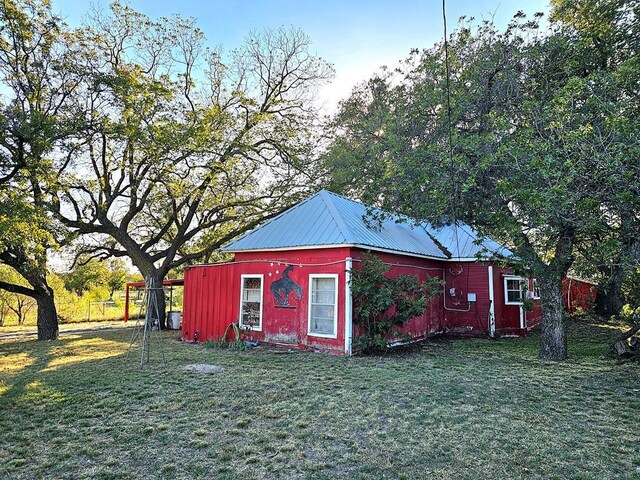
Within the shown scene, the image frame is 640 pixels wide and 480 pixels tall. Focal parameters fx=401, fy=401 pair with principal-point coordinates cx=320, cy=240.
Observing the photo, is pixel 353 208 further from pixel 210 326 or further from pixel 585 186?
pixel 585 186

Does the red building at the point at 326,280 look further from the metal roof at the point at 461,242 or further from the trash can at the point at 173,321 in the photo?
the trash can at the point at 173,321

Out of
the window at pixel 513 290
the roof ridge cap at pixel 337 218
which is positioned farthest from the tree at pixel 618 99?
the roof ridge cap at pixel 337 218

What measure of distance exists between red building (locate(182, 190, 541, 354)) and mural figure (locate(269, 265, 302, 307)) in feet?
0.09

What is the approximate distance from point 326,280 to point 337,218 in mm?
1748

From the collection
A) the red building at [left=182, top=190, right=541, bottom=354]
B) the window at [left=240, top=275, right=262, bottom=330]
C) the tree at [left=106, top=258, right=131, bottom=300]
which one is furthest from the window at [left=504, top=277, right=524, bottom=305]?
the tree at [left=106, top=258, right=131, bottom=300]

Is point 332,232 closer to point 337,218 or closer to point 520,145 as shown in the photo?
point 337,218

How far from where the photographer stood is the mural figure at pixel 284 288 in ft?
34.1

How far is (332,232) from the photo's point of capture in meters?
9.99

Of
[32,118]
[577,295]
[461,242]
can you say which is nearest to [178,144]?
[32,118]

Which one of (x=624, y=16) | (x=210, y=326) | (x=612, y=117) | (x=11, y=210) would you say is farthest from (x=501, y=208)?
(x=11, y=210)

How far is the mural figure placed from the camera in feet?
34.1

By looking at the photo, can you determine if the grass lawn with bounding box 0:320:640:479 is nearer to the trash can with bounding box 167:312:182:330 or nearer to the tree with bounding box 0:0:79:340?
the tree with bounding box 0:0:79:340

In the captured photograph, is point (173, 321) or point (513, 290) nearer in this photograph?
point (513, 290)

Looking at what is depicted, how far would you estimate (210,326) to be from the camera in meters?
11.9
